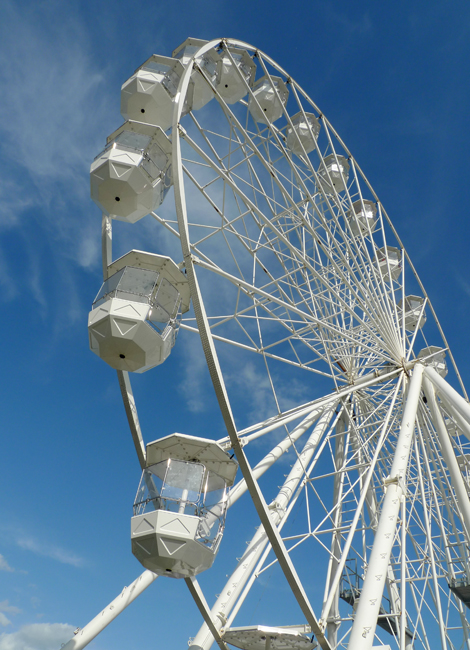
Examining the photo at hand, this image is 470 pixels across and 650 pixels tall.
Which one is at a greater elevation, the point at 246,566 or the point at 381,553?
the point at 246,566

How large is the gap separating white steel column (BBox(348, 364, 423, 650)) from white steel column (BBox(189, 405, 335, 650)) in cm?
148

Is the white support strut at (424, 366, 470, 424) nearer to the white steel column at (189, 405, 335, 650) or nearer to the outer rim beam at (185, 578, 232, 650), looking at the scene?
the white steel column at (189, 405, 335, 650)

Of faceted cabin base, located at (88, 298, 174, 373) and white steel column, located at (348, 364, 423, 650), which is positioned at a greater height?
faceted cabin base, located at (88, 298, 174, 373)

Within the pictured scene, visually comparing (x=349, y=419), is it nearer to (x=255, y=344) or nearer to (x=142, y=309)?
(x=255, y=344)

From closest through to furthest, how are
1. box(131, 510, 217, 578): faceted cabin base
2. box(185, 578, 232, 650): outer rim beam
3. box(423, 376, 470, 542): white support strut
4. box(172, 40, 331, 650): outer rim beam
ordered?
box(172, 40, 331, 650): outer rim beam, box(131, 510, 217, 578): faceted cabin base, box(185, 578, 232, 650): outer rim beam, box(423, 376, 470, 542): white support strut

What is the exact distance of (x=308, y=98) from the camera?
47.9 feet

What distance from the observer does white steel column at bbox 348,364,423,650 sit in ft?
21.1

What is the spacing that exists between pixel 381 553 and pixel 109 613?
175 inches

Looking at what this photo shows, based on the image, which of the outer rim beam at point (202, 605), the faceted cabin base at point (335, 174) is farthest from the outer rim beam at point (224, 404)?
the faceted cabin base at point (335, 174)

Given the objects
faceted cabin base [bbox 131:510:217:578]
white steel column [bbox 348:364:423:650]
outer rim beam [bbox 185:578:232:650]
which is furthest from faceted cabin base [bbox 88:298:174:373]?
white steel column [bbox 348:364:423:650]

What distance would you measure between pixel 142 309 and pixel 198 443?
2319mm

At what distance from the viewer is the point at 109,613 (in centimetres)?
872

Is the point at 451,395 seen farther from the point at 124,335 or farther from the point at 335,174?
the point at 335,174

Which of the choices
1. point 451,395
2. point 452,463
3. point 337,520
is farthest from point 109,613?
point 451,395
